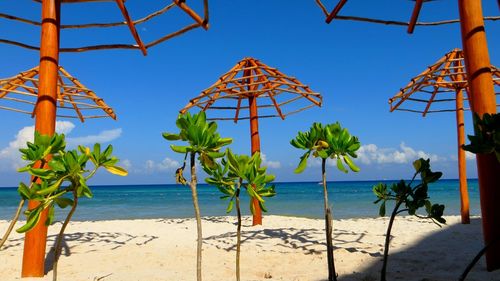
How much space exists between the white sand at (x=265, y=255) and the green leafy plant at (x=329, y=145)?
144cm

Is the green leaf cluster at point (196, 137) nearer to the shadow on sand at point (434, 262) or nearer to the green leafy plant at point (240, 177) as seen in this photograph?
the green leafy plant at point (240, 177)

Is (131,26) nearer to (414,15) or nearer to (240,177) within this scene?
(240,177)

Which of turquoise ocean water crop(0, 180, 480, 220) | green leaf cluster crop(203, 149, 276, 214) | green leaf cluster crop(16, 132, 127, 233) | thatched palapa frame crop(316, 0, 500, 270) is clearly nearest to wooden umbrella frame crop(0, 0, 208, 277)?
green leaf cluster crop(16, 132, 127, 233)

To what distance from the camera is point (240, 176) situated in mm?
2537

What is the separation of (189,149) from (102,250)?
496cm

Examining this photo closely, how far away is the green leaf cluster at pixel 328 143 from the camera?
3.07 meters

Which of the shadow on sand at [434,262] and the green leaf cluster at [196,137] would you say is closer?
Answer: the green leaf cluster at [196,137]

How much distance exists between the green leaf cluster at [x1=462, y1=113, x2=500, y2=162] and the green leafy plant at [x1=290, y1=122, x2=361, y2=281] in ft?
3.10

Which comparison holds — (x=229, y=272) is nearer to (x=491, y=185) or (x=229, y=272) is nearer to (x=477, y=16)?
(x=491, y=185)

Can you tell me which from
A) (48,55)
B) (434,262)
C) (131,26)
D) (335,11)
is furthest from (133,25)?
(434,262)

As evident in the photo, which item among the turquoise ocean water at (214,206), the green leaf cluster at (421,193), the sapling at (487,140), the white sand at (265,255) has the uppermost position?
the sapling at (487,140)

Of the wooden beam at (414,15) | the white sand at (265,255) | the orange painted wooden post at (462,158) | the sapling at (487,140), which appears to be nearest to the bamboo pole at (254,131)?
the white sand at (265,255)

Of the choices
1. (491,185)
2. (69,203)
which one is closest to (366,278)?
(491,185)

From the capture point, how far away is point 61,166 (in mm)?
2332
